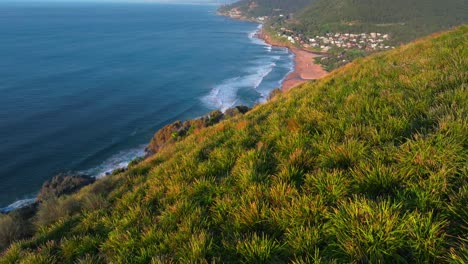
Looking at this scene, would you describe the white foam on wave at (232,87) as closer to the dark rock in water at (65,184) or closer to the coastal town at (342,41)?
the dark rock in water at (65,184)

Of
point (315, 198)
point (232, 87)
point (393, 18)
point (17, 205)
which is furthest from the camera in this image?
point (393, 18)

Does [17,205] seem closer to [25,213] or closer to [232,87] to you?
[25,213]

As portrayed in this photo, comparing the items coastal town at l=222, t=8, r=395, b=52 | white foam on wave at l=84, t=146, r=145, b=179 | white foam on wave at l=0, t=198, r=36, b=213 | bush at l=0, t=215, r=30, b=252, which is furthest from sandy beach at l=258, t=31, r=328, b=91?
bush at l=0, t=215, r=30, b=252

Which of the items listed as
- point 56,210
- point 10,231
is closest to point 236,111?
point 56,210

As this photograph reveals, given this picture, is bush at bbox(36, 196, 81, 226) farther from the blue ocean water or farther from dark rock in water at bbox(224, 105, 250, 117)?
dark rock in water at bbox(224, 105, 250, 117)

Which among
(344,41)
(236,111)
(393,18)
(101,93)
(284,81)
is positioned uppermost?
(393,18)

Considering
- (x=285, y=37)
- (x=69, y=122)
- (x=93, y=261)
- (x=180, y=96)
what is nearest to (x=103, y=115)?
(x=69, y=122)
